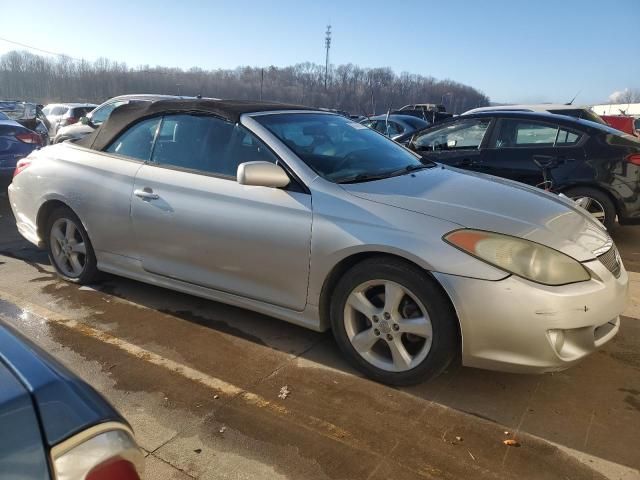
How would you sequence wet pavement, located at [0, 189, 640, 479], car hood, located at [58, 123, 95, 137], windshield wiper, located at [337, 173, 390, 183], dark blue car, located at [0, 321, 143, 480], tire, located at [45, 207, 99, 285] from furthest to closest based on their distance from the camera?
car hood, located at [58, 123, 95, 137], tire, located at [45, 207, 99, 285], windshield wiper, located at [337, 173, 390, 183], wet pavement, located at [0, 189, 640, 479], dark blue car, located at [0, 321, 143, 480]

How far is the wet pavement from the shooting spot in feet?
7.64

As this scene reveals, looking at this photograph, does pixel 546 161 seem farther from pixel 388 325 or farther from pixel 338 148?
pixel 388 325

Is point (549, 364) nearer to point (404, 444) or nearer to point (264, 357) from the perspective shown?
A: point (404, 444)

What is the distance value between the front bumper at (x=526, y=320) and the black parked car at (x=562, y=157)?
10.3ft

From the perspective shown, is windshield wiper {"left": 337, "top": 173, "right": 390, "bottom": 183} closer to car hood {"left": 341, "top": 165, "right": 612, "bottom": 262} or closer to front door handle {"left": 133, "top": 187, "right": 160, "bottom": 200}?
car hood {"left": 341, "top": 165, "right": 612, "bottom": 262}

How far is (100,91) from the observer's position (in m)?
85.0

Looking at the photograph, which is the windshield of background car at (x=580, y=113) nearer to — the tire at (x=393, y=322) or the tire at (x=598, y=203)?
the tire at (x=598, y=203)

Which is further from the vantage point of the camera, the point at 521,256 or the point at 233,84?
the point at 233,84

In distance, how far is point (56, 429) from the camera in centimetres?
108

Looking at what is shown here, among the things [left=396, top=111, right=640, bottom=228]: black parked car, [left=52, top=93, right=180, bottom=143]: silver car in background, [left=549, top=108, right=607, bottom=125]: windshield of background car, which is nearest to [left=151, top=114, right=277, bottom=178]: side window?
[left=396, top=111, right=640, bottom=228]: black parked car

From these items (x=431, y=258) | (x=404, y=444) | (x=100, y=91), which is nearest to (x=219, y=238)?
(x=431, y=258)

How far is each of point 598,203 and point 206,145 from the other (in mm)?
4409

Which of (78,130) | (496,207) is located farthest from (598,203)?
(78,130)

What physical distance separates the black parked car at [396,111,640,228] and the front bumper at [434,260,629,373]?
3151 mm
